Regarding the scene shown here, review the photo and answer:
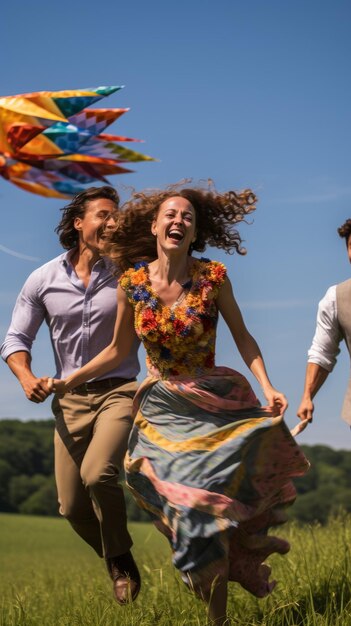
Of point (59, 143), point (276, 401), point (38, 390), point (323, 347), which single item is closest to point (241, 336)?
point (276, 401)

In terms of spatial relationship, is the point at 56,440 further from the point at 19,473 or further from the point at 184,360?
the point at 19,473

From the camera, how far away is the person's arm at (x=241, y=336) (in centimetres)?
518

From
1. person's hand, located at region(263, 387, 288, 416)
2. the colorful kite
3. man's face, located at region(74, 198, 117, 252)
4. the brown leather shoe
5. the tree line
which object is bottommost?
the tree line

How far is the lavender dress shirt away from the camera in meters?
6.27

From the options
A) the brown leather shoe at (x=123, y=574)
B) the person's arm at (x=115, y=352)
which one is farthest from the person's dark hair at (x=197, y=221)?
the brown leather shoe at (x=123, y=574)

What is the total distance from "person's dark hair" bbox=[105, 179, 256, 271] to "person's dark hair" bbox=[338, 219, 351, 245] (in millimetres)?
491

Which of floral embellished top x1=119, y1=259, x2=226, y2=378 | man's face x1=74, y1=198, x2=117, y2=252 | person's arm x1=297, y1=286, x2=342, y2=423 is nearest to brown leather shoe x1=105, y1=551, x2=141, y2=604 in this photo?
floral embellished top x1=119, y1=259, x2=226, y2=378

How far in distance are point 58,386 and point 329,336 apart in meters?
1.53

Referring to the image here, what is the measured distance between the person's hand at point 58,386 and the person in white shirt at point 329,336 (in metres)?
1.32

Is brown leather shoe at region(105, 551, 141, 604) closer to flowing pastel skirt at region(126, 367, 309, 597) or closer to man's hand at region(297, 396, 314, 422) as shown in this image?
flowing pastel skirt at region(126, 367, 309, 597)

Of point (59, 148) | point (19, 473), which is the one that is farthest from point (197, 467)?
point (19, 473)

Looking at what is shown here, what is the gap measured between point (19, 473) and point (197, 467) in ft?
141

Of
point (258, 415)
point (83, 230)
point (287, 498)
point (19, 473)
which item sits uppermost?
point (83, 230)

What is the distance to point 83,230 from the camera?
646 centimetres
